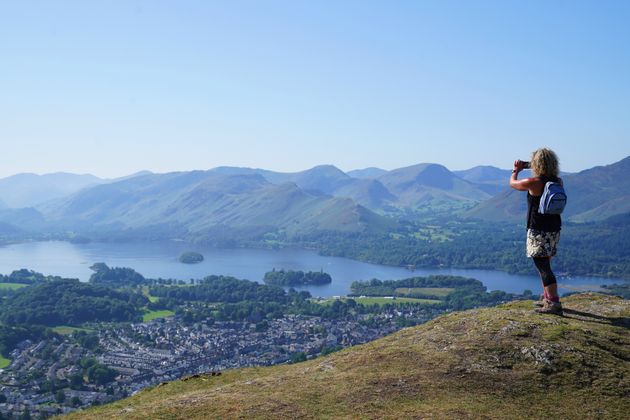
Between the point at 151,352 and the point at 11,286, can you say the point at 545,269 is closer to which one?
the point at 151,352

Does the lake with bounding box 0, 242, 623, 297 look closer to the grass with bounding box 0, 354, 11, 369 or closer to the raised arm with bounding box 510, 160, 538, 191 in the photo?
the grass with bounding box 0, 354, 11, 369

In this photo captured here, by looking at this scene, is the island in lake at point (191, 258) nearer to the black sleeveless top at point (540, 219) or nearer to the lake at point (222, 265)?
the lake at point (222, 265)

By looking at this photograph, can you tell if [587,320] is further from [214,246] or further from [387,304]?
[214,246]

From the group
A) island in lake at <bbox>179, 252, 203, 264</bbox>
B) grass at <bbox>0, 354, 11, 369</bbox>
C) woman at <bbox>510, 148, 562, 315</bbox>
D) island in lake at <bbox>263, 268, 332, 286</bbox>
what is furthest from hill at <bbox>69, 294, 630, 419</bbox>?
island in lake at <bbox>179, 252, 203, 264</bbox>

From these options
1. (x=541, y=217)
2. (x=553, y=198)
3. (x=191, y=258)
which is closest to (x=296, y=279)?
(x=191, y=258)

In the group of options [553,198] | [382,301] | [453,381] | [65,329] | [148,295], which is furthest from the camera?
[148,295]

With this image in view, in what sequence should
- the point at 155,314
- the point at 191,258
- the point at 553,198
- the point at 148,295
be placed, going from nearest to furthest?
1. the point at 553,198
2. the point at 155,314
3. the point at 148,295
4. the point at 191,258

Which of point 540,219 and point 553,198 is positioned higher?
point 553,198

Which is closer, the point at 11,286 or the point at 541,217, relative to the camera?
the point at 541,217
